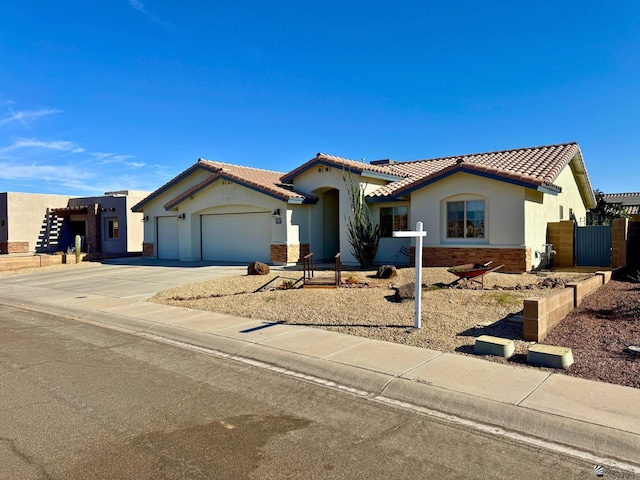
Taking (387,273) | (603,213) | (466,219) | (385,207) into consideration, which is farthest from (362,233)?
(603,213)

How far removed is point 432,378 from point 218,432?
2.75 meters

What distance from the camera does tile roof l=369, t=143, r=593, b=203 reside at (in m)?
15.4

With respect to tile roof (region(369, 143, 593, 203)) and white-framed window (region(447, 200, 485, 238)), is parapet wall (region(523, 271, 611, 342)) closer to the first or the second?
tile roof (region(369, 143, 593, 203))

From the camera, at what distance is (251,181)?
21656mm

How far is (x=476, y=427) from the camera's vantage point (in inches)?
198

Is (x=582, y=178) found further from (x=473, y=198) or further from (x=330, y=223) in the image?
(x=330, y=223)

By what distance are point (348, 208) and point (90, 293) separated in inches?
388

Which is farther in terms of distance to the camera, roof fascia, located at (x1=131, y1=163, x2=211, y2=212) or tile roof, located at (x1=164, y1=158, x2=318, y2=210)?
roof fascia, located at (x1=131, y1=163, x2=211, y2=212)

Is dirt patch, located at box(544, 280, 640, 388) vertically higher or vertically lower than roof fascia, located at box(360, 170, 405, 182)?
lower

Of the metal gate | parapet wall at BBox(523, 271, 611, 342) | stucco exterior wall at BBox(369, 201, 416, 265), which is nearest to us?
parapet wall at BBox(523, 271, 611, 342)

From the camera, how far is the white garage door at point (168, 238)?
26.9 m

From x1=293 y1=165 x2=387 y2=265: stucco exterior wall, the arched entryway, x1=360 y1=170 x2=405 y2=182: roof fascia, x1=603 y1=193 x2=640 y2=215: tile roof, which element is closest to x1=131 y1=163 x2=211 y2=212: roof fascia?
x1=293 y1=165 x2=387 y2=265: stucco exterior wall

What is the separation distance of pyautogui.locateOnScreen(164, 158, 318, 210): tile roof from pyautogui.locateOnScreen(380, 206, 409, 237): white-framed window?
3302 millimetres

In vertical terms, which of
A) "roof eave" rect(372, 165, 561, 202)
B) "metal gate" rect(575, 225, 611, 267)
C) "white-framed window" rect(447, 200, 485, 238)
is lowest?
"metal gate" rect(575, 225, 611, 267)
